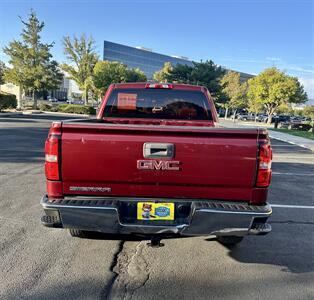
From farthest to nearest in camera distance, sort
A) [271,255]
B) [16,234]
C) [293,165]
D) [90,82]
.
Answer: [90,82] → [293,165] → [16,234] → [271,255]

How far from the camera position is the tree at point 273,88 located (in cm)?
4619

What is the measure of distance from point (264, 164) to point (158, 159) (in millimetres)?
1009

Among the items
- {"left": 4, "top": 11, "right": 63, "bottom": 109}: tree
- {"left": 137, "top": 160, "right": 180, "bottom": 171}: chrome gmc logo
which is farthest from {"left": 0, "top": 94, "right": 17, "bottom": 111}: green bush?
{"left": 137, "top": 160, "right": 180, "bottom": 171}: chrome gmc logo

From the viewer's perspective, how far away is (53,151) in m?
3.17

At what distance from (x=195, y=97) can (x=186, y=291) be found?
3.25 m

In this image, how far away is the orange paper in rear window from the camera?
5.49 metres

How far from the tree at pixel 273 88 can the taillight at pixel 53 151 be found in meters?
46.9

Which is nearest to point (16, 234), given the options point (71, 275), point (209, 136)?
point (71, 275)

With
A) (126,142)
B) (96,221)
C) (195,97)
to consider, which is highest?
(195,97)

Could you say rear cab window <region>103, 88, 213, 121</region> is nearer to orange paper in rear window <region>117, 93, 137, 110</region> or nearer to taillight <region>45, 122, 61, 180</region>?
orange paper in rear window <region>117, 93, 137, 110</region>

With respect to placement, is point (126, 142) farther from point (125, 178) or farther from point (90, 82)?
point (90, 82)

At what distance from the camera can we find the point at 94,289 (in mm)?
3219

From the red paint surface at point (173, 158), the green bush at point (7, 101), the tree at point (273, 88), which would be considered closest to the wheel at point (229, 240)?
the red paint surface at point (173, 158)

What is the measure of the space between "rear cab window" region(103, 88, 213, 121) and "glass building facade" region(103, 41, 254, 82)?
10995 centimetres
